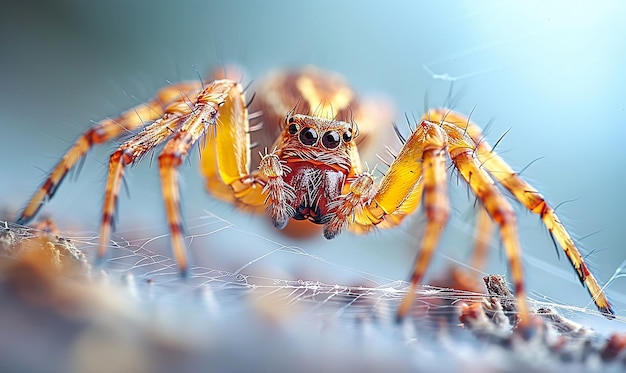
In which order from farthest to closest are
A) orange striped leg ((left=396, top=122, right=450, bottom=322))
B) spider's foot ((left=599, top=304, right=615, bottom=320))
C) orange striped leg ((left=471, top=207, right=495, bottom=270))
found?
1. orange striped leg ((left=471, top=207, right=495, bottom=270))
2. spider's foot ((left=599, top=304, right=615, bottom=320))
3. orange striped leg ((left=396, top=122, right=450, bottom=322))

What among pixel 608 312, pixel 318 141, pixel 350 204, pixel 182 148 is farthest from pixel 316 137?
pixel 608 312

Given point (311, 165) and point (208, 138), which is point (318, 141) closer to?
point (311, 165)

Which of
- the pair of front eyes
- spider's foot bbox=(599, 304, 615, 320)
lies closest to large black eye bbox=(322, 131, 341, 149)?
the pair of front eyes

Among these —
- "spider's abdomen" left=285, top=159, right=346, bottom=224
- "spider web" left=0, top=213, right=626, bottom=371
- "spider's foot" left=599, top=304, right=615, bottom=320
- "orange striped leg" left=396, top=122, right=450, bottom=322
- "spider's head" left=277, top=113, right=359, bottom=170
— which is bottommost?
"spider web" left=0, top=213, right=626, bottom=371

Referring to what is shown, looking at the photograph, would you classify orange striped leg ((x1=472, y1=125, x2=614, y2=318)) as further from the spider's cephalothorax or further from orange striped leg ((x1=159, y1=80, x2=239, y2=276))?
orange striped leg ((x1=159, y1=80, x2=239, y2=276))

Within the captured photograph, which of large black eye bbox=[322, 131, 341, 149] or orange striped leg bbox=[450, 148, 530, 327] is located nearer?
orange striped leg bbox=[450, 148, 530, 327]

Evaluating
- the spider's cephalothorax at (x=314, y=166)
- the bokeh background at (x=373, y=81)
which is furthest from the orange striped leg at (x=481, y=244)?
the spider's cephalothorax at (x=314, y=166)

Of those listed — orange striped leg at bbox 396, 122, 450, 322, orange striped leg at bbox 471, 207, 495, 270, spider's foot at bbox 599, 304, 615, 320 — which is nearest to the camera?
orange striped leg at bbox 396, 122, 450, 322

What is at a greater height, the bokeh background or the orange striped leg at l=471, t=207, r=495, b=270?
the bokeh background

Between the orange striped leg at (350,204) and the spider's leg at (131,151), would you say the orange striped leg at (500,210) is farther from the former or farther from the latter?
the spider's leg at (131,151)
